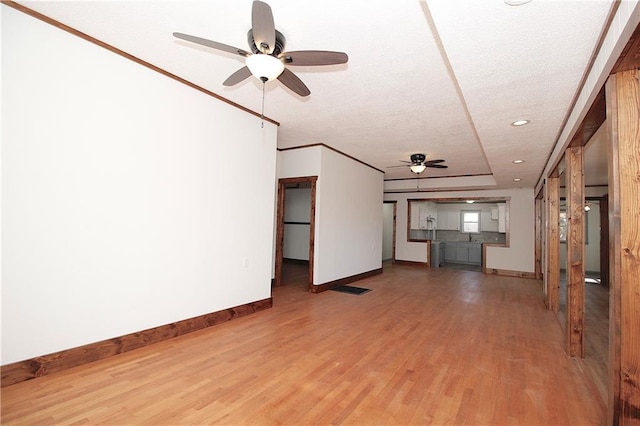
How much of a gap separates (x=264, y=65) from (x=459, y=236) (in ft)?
37.3

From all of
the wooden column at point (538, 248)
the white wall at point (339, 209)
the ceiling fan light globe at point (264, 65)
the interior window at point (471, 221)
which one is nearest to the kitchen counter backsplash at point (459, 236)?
the interior window at point (471, 221)

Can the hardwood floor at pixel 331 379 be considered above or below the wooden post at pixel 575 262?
below

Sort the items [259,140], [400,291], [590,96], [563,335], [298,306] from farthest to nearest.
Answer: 1. [400,291]
2. [298,306]
3. [259,140]
4. [563,335]
5. [590,96]

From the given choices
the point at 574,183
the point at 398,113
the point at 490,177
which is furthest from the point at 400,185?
the point at 574,183

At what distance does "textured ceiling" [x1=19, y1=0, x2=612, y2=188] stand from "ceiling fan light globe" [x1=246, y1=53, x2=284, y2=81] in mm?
291

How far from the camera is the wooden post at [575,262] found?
2.95 metres

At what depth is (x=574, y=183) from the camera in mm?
3033

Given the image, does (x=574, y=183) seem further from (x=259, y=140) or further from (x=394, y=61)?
(x=259, y=140)

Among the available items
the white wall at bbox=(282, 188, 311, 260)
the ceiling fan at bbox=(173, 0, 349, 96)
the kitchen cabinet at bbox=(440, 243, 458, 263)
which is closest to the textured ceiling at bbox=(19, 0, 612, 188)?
the ceiling fan at bbox=(173, 0, 349, 96)

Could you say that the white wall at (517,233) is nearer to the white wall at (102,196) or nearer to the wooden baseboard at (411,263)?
the wooden baseboard at (411,263)

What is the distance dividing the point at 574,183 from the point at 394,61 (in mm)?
2285

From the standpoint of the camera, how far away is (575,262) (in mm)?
2953

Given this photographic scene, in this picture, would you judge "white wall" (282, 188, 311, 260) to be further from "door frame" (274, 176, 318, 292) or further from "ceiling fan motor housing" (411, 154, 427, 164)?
"ceiling fan motor housing" (411, 154, 427, 164)

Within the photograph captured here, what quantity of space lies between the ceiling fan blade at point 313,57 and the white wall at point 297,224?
6.86m
